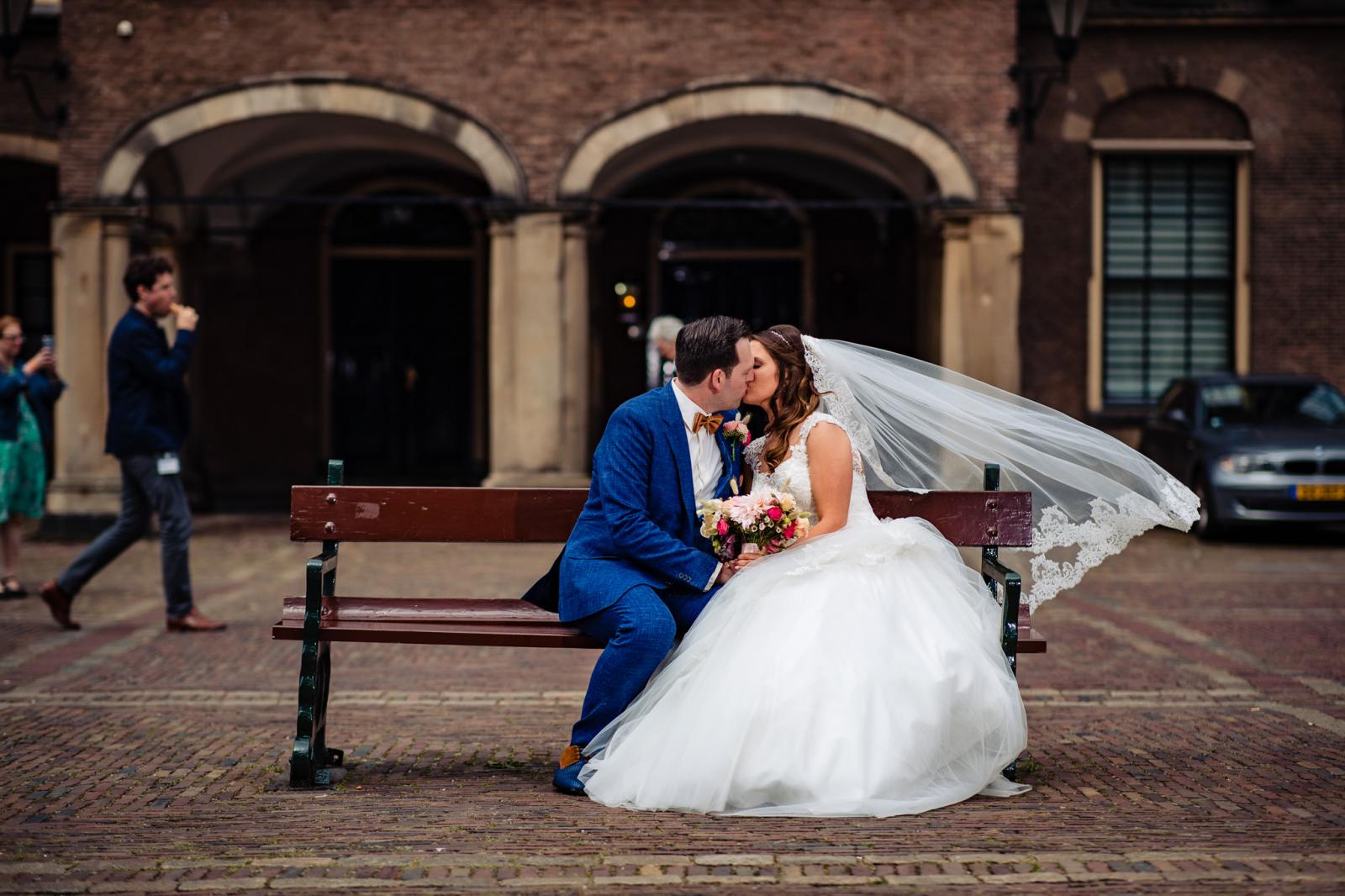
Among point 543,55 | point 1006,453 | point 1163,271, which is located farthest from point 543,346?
point 1006,453

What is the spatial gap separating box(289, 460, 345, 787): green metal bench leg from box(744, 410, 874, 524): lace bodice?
1.50m

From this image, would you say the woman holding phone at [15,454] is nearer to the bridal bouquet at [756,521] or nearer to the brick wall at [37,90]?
the bridal bouquet at [756,521]

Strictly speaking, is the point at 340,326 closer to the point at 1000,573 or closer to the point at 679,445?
the point at 679,445

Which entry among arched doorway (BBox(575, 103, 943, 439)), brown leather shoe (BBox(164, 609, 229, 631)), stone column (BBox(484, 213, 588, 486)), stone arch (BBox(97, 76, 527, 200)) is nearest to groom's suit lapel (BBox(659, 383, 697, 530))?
brown leather shoe (BBox(164, 609, 229, 631))

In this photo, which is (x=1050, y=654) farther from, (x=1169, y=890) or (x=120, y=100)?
(x=120, y=100)

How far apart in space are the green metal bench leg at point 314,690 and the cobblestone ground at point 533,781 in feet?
0.28

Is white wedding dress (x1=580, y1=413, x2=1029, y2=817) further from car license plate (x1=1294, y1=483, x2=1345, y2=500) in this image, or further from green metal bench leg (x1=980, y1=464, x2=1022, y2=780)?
car license plate (x1=1294, y1=483, x2=1345, y2=500)

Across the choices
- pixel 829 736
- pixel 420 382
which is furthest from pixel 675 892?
pixel 420 382

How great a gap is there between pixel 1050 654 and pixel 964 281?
780cm

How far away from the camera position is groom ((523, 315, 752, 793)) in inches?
194

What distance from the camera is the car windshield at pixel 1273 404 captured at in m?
14.6

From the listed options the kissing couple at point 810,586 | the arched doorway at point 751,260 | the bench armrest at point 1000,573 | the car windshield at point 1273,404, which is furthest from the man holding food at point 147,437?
the arched doorway at point 751,260

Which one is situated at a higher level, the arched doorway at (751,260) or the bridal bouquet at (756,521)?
the arched doorway at (751,260)

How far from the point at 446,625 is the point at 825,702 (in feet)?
4.44
